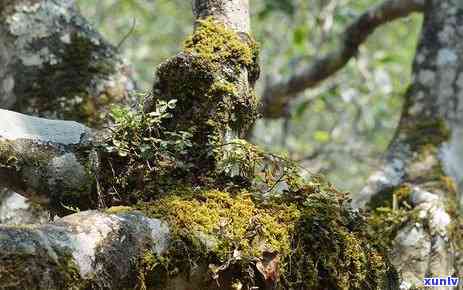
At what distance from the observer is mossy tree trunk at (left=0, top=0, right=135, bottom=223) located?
10.1 feet

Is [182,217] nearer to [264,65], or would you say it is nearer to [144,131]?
[144,131]

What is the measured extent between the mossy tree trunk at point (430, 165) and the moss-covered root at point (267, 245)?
68 cm

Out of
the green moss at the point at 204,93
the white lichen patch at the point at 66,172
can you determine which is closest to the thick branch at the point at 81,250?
the white lichen patch at the point at 66,172

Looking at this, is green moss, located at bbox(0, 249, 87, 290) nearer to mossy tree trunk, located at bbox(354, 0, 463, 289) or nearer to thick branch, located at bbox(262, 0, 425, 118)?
mossy tree trunk, located at bbox(354, 0, 463, 289)

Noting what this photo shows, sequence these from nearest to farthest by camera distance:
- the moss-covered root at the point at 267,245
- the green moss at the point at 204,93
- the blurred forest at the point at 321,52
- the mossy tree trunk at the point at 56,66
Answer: the moss-covered root at the point at 267,245, the green moss at the point at 204,93, the mossy tree trunk at the point at 56,66, the blurred forest at the point at 321,52

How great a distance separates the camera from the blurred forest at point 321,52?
7.54 m

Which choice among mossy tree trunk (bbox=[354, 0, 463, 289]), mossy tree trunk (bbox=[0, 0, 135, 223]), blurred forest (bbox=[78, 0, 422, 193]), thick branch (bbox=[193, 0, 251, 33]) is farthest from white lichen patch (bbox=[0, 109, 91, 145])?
blurred forest (bbox=[78, 0, 422, 193])

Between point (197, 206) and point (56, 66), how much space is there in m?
1.45

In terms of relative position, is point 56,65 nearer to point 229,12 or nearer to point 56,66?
point 56,66

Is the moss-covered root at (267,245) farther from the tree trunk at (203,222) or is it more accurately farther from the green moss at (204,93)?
the green moss at (204,93)

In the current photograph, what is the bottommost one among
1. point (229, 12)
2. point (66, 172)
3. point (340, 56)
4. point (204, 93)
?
point (66, 172)

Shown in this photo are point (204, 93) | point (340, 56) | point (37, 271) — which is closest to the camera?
point (37, 271)

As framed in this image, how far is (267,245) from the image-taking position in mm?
1899

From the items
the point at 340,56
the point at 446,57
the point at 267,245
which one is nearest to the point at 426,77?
the point at 446,57
